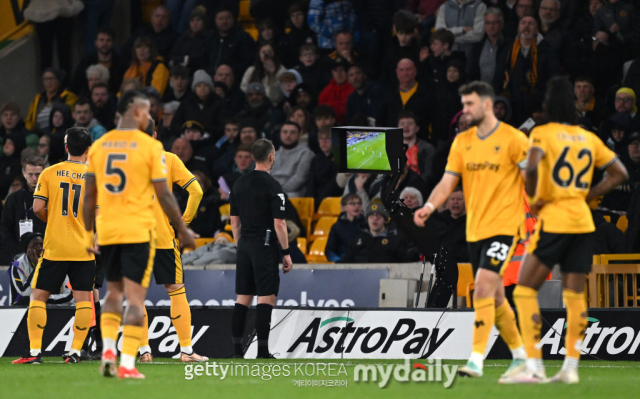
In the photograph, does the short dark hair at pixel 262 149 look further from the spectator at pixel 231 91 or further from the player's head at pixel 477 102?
the spectator at pixel 231 91

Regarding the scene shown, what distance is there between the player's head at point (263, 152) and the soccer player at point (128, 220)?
10.1ft

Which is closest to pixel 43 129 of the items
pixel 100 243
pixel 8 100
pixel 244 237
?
pixel 8 100

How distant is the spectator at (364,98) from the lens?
617 inches

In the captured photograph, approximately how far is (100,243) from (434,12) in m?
11.4

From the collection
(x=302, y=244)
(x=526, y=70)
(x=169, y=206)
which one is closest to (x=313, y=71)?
(x=302, y=244)

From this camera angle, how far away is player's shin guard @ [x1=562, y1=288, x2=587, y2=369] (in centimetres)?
723

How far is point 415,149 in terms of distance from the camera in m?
14.8

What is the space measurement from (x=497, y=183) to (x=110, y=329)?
2977mm

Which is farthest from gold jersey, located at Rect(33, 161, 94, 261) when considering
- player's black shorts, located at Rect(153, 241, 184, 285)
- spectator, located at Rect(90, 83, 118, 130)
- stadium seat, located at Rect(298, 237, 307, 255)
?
spectator, located at Rect(90, 83, 118, 130)

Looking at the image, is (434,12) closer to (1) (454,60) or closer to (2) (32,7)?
(1) (454,60)

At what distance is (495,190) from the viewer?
7496 mm

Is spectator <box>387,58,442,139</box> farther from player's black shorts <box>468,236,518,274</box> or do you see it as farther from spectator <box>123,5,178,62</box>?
player's black shorts <box>468,236,518,274</box>

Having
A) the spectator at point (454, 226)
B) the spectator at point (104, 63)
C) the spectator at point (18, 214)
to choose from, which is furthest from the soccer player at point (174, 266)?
the spectator at point (104, 63)

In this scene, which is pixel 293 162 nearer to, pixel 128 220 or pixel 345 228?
pixel 345 228
